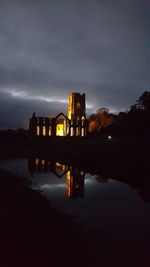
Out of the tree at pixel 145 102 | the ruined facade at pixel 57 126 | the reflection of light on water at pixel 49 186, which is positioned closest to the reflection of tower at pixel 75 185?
the reflection of light on water at pixel 49 186

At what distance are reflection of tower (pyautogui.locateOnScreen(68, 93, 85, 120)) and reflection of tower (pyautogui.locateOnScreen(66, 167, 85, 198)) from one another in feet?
244

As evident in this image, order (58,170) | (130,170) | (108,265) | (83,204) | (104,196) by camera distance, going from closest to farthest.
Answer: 1. (108,265)
2. (83,204)
3. (104,196)
4. (130,170)
5. (58,170)

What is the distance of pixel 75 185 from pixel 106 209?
718 cm

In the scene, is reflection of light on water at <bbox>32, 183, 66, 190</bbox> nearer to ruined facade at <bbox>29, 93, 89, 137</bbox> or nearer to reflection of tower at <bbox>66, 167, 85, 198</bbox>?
reflection of tower at <bbox>66, 167, 85, 198</bbox>

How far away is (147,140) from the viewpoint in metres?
33.1

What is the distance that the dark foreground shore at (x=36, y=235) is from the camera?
7.51m

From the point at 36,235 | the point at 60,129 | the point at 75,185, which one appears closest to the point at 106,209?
the point at 36,235

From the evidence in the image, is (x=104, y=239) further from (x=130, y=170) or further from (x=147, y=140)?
(x=147, y=140)

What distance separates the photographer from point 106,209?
1341 cm

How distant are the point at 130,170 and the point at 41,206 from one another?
53.3ft

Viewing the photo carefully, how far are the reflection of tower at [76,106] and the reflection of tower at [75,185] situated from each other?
244 feet

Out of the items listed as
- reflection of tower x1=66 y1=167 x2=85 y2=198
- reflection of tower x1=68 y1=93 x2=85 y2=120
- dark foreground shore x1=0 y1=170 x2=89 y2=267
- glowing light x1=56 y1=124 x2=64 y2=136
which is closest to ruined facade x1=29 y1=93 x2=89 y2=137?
glowing light x1=56 y1=124 x2=64 y2=136

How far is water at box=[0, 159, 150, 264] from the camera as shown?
30.6 ft

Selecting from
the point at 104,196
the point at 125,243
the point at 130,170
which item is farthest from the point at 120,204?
the point at 130,170
